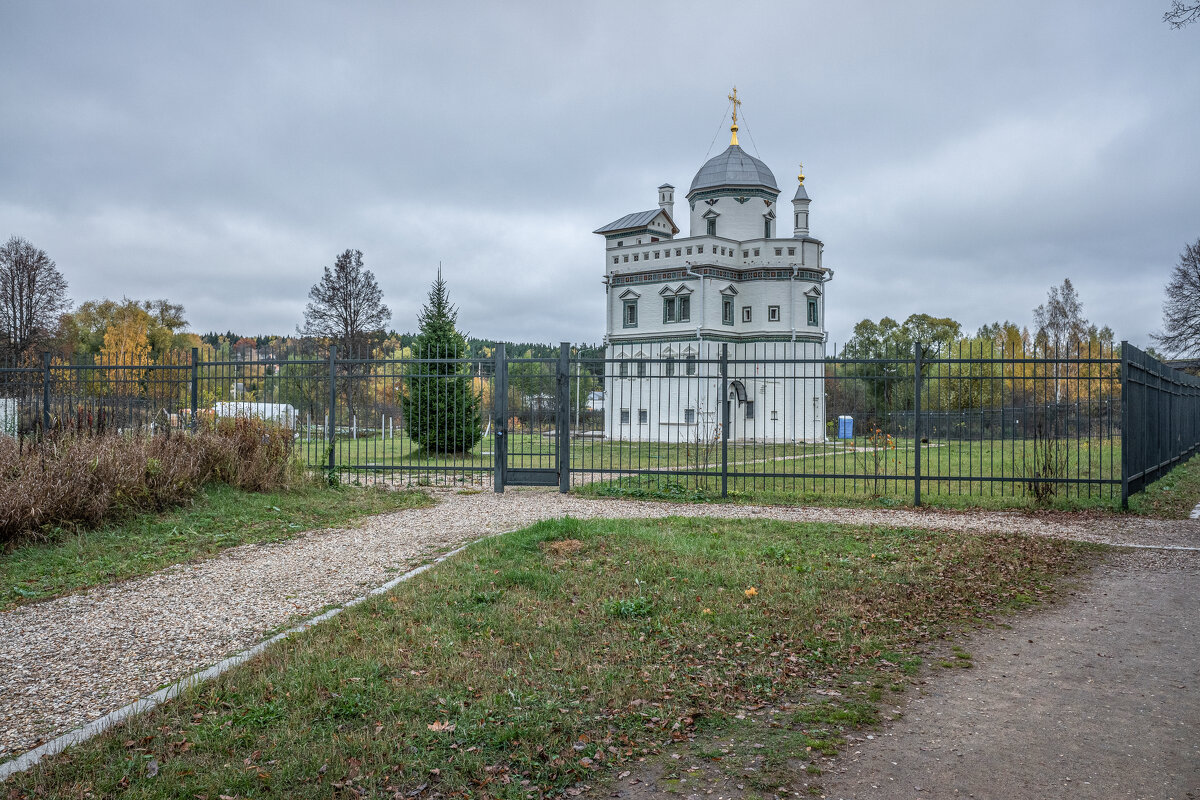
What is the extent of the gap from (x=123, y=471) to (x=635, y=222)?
31.7m

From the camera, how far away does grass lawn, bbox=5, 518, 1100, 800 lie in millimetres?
3873

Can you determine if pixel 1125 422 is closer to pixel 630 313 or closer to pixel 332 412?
pixel 332 412

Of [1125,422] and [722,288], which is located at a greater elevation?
[722,288]

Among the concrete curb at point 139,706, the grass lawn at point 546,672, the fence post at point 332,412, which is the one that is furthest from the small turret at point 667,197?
the concrete curb at point 139,706

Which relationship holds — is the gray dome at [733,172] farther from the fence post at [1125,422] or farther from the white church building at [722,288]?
the fence post at [1125,422]

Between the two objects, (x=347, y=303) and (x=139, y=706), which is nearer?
(x=139, y=706)

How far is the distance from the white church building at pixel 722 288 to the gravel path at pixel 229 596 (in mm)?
23039

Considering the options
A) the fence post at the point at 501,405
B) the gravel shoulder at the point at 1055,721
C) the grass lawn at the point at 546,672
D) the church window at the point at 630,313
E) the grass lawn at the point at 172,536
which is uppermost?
the church window at the point at 630,313

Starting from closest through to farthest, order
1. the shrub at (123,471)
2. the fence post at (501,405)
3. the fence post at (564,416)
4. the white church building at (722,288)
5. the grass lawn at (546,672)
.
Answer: the grass lawn at (546,672)
the shrub at (123,471)
the fence post at (564,416)
the fence post at (501,405)
the white church building at (722,288)

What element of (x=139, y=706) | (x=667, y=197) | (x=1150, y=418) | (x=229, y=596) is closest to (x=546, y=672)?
(x=139, y=706)

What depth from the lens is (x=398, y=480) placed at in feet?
55.8

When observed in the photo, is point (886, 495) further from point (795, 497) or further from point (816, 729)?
point (816, 729)

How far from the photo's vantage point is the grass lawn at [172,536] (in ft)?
25.2

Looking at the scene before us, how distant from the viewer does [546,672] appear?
5086 mm
